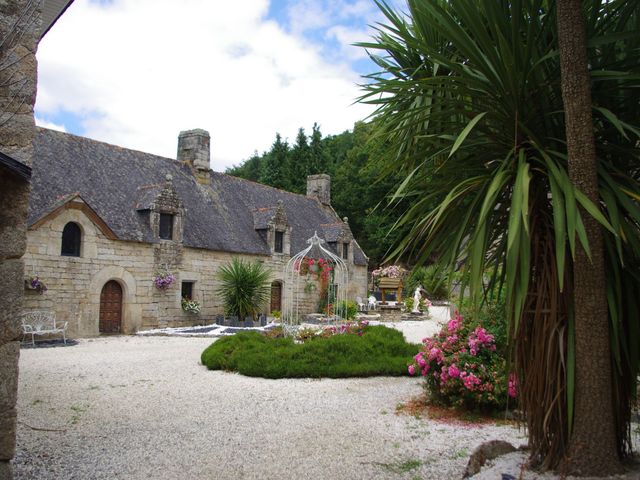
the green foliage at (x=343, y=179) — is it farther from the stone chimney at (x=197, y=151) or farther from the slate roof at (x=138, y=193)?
the stone chimney at (x=197, y=151)

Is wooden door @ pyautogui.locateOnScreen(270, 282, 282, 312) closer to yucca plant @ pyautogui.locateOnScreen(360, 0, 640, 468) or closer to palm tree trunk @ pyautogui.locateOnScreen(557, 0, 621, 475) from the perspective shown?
yucca plant @ pyautogui.locateOnScreen(360, 0, 640, 468)

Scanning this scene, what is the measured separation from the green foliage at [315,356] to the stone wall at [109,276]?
599cm

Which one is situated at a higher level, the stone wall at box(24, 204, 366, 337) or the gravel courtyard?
the stone wall at box(24, 204, 366, 337)

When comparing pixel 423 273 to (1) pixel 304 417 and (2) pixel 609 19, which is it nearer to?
(1) pixel 304 417

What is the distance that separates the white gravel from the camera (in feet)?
14.3

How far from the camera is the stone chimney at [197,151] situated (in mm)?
21219

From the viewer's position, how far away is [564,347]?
319cm

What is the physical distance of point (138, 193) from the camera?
1750cm

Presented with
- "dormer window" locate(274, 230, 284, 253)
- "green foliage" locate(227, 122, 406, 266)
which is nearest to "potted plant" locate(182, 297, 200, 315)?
"dormer window" locate(274, 230, 284, 253)

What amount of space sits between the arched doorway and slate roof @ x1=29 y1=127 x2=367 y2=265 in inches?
59.6

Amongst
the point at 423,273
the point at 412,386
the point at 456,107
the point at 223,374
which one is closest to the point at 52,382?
the point at 223,374

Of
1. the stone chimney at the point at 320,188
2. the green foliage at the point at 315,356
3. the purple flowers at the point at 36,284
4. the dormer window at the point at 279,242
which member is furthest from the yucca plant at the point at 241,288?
the stone chimney at the point at 320,188

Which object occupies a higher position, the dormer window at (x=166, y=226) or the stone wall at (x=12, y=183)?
the dormer window at (x=166, y=226)

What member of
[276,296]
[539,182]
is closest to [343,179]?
[276,296]
